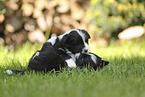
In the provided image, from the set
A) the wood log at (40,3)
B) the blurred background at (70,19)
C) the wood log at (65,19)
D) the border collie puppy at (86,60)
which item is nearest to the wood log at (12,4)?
the blurred background at (70,19)

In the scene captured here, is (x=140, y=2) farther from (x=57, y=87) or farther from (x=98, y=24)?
(x=57, y=87)

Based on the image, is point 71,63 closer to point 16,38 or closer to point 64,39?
point 64,39

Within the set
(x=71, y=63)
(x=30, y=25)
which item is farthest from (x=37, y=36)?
(x=71, y=63)

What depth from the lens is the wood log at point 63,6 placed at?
416 cm

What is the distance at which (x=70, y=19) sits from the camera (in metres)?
4.46

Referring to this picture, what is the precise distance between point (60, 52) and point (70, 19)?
2.52m

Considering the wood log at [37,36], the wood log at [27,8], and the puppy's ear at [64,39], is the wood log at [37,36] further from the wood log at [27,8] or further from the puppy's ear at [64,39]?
the puppy's ear at [64,39]

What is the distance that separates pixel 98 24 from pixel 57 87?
290cm

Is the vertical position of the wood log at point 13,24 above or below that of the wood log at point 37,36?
above

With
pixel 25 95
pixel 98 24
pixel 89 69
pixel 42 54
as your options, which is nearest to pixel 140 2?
pixel 98 24

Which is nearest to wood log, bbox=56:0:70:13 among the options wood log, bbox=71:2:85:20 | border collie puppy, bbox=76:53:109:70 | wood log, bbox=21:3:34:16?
wood log, bbox=71:2:85:20

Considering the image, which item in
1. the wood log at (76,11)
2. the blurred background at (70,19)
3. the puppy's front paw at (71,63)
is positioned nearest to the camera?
the puppy's front paw at (71,63)

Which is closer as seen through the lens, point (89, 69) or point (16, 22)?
point (89, 69)

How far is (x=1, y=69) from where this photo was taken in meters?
2.23
